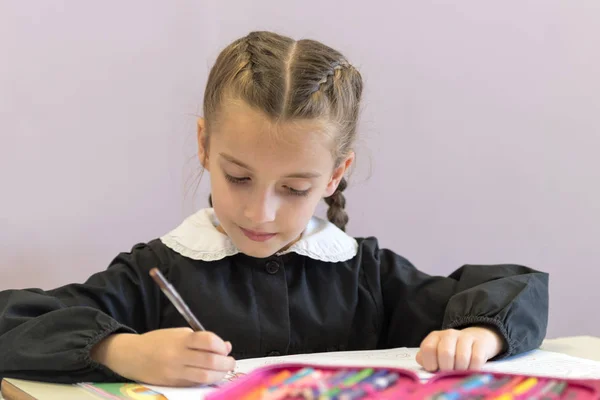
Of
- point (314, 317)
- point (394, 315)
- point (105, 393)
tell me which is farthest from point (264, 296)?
point (105, 393)

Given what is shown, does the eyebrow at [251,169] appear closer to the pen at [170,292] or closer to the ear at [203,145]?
the ear at [203,145]

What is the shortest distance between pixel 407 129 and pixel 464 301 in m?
0.48

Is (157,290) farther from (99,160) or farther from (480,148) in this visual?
(480,148)

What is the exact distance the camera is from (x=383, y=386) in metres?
0.70

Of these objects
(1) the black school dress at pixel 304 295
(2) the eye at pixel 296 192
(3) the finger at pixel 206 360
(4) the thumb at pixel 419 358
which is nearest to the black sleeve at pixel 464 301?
(1) the black school dress at pixel 304 295

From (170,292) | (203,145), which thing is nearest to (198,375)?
(170,292)

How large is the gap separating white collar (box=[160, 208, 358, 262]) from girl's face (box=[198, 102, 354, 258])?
0.07m

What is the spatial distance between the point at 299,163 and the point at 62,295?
32 centimetres

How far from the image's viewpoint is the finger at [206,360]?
2.45 feet

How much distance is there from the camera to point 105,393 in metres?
0.76

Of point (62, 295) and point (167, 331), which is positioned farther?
point (62, 295)

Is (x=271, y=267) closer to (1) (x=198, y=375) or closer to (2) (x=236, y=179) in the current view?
(2) (x=236, y=179)

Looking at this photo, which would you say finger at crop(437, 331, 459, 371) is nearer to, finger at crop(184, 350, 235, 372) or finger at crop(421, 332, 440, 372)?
finger at crop(421, 332, 440, 372)

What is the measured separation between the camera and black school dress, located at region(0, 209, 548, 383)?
3.17 feet
